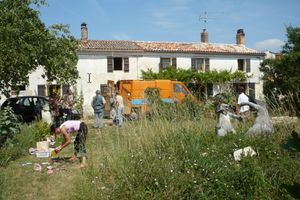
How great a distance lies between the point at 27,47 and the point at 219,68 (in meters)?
21.2

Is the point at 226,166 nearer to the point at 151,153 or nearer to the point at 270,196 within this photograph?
the point at 270,196

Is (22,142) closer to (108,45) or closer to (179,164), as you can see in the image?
(179,164)

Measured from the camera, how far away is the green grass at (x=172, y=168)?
16.7 feet

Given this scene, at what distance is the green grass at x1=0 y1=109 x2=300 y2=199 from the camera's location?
5.08 meters

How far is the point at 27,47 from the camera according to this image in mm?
14258

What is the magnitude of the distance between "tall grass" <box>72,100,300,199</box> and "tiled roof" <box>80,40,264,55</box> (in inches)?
847

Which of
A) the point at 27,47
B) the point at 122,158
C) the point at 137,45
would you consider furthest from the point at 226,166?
the point at 137,45

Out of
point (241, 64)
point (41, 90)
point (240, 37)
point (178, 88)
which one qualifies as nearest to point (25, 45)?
point (178, 88)

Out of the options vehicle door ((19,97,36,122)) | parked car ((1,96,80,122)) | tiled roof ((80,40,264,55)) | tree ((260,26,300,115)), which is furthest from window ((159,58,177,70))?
vehicle door ((19,97,36,122))

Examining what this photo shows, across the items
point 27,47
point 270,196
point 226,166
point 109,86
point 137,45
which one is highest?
point 137,45

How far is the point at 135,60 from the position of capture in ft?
96.4

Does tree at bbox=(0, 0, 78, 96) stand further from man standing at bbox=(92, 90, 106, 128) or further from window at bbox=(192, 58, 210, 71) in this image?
window at bbox=(192, 58, 210, 71)

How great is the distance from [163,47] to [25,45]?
17.9 metres

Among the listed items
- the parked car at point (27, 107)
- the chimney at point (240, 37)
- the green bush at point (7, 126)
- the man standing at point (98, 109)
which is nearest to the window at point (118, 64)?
the parked car at point (27, 107)
